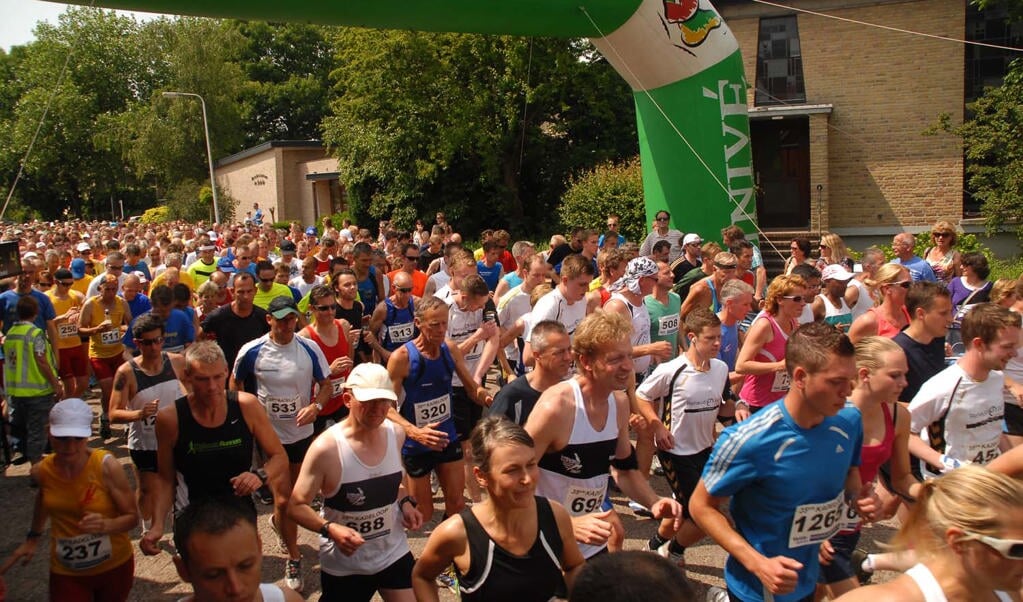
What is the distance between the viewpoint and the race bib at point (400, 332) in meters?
7.86

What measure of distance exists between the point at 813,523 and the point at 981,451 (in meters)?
1.99

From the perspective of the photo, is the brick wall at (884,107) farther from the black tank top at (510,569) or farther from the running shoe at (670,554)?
the black tank top at (510,569)

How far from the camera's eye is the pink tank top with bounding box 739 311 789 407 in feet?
18.9

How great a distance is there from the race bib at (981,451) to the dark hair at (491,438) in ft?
9.67

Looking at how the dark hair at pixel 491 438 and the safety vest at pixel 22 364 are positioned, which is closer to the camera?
the dark hair at pixel 491 438

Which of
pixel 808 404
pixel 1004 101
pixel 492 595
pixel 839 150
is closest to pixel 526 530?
pixel 492 595

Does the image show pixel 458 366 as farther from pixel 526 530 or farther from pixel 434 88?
pixel 434 88

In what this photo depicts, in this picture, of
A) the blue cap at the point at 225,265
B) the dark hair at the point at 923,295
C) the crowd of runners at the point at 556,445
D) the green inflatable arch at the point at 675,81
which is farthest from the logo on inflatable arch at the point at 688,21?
the dark hair at the point at 923,295

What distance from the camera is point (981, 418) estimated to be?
15.3ft

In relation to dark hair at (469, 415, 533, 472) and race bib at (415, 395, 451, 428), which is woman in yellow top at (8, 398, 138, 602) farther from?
dark hair at (469, 415, 533, 472)

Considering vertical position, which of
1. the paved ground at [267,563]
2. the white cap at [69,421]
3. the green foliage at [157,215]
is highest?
the green foliage at [157,215]

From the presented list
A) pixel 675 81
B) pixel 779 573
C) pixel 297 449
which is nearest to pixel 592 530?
pixel 779 573

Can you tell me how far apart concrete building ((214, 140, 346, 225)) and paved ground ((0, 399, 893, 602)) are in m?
33.8

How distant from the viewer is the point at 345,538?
3.67 meters
